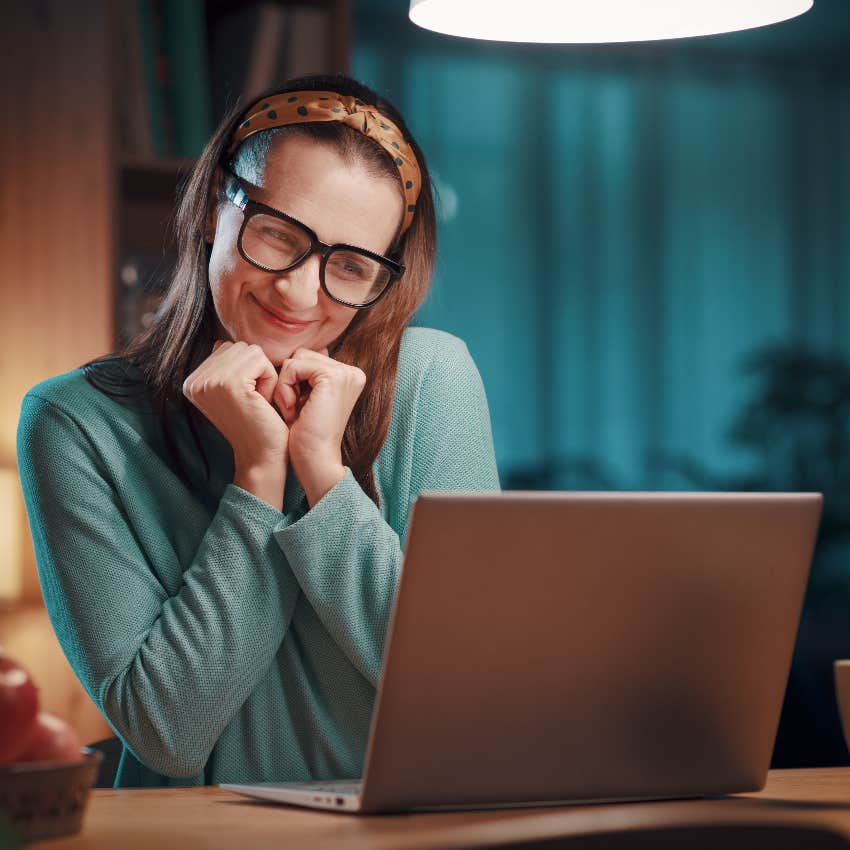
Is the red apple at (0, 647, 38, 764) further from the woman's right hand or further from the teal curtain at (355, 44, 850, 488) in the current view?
the teal curtain at (355, 44, 850, 488)

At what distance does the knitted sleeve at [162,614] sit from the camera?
3.84 ft

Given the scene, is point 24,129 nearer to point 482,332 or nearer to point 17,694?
point 17,694

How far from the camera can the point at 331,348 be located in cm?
147

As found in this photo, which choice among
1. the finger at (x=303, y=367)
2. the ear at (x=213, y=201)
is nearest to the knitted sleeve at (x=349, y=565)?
the finger at (x=303, y=367)

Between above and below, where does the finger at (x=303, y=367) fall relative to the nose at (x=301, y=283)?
below

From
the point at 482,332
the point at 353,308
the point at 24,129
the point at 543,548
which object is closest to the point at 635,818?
the point at 543,548

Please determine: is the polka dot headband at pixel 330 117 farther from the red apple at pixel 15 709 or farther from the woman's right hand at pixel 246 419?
the red apple at pixel 15 709

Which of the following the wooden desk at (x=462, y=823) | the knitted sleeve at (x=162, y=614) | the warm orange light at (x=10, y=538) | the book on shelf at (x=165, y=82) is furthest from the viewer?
the book on shelf at (x=165, y=82)

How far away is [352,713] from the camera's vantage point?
1304 mm

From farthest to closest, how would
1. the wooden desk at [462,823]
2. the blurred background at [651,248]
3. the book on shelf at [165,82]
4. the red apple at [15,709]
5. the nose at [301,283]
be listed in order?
the blurred background at [651,248] → the book on shelf at [165,82] → the nose at [301,283] → the red apple at [15,709] → the wooden desk at [462,823]

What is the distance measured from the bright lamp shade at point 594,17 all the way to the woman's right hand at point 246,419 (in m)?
0.40

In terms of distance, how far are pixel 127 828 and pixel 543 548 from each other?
1.16 ft

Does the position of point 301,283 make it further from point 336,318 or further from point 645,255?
point 645,255

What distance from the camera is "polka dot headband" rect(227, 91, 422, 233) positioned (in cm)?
133
